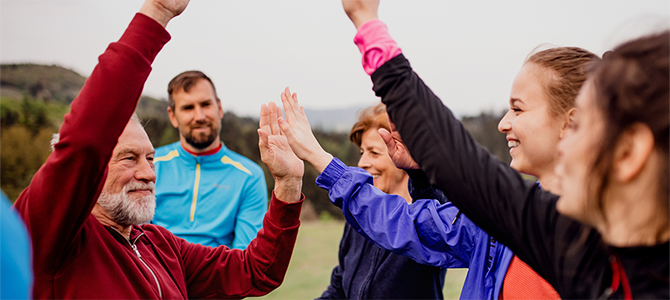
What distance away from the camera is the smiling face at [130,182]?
1.78m

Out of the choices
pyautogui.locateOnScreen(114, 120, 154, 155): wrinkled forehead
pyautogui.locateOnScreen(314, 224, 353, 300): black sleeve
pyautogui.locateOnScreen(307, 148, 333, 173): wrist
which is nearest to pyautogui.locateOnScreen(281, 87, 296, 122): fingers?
pyautogui.locateOnScreen(307, 148, 333, 173): wrist

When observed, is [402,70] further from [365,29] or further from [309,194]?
[309,194]

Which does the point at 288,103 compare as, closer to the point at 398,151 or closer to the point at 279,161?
the point at 279,161

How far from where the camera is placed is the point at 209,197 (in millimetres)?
3676

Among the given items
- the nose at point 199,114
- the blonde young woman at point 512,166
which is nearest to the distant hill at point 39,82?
the nose at point 199,114

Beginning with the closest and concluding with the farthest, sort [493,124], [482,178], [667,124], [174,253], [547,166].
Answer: [667,124] < [482,178] < [547,166] < [174,253] < [493,124]

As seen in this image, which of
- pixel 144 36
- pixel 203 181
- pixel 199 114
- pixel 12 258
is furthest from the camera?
pixel 199 114

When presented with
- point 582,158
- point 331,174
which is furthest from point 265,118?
point 582,158

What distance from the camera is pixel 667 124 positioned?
2.56ft

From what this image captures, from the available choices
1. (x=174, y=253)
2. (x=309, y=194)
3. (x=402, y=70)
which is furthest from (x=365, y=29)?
(x=309, y=194)

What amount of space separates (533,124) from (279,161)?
1109mm

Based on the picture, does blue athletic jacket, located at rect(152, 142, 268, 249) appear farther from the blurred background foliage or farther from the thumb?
the blurred background foliage

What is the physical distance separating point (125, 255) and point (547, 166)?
65.5 inches

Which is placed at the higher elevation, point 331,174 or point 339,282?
point 331,174
